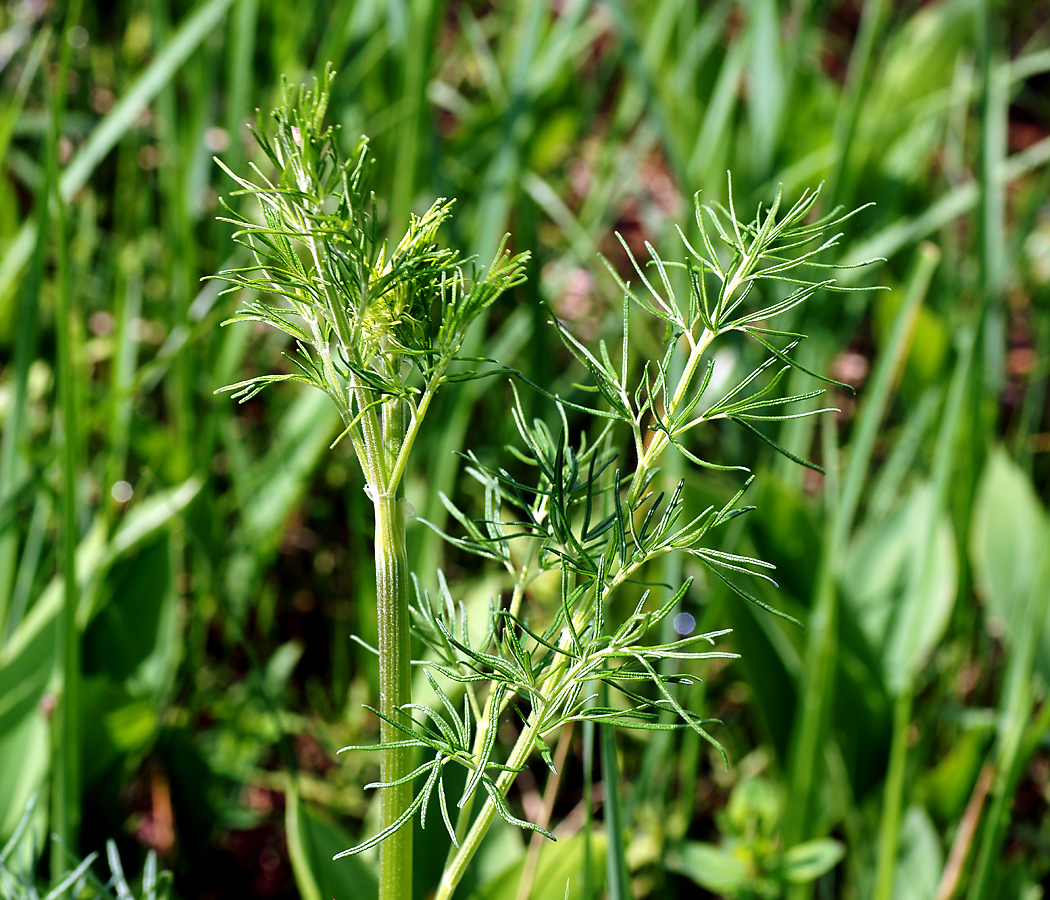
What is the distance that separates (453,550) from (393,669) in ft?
3.52

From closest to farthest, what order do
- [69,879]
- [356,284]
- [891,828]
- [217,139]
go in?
1. [356,284]
2. [69,879]
3. [891,828]
4. [217,139]

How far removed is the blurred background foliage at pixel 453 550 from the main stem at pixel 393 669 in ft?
0.74

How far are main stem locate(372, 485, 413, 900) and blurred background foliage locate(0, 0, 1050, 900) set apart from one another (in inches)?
8.9

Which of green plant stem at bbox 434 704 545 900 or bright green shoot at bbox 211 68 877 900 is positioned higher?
bright green shoot at bbox 211 68 877 900

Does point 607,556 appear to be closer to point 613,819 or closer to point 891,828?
point 613,819

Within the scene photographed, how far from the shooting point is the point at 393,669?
425 millimetres

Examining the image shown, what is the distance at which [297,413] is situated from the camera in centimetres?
138

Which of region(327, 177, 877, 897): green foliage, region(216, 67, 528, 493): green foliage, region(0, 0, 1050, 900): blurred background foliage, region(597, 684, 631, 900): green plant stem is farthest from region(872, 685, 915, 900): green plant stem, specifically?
region(216, 67, 528, 493): green foliage

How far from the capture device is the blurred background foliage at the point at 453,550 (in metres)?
0.96

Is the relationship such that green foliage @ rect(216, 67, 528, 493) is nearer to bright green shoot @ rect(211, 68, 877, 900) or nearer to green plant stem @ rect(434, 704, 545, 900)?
bright green shoot @ rect(211, 68, 877, 900)

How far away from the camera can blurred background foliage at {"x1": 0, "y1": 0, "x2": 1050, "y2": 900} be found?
963 millimetres

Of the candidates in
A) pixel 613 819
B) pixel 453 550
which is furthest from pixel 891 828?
pixel 453 550

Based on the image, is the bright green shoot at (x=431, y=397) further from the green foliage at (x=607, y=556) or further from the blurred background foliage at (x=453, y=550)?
the blurred background foliage at (x=453, y=550)

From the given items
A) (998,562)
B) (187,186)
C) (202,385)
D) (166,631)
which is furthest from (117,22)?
(998,562)
